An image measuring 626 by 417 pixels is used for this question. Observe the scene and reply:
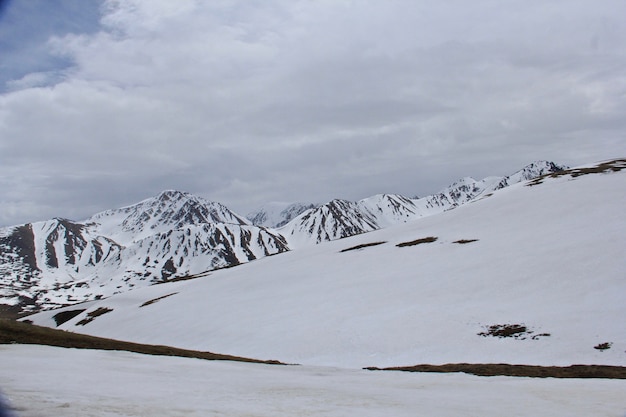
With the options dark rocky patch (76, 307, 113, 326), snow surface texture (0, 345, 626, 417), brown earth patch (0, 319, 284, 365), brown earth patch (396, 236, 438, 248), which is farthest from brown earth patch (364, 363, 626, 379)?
dark rocky patch (76, 307, 113, 326)

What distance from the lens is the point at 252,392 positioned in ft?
53.0

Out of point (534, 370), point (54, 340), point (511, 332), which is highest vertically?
point (54, 340)

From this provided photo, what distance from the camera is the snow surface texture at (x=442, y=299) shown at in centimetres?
3450

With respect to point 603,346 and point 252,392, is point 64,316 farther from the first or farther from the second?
point 603,346

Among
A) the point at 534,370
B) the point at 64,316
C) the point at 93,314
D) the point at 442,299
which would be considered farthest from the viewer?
the point at 64,316

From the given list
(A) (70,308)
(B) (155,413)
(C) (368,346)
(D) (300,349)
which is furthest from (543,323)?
(A) (70,308)

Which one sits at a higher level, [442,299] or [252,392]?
[252,392]

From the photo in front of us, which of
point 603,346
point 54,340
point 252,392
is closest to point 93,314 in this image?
point 54,340

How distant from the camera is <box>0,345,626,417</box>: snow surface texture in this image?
12.2 m

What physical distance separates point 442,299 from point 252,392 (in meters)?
32.4

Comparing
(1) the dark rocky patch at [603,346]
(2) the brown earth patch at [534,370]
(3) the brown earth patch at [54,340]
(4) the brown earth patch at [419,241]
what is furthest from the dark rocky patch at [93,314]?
(1) the dark rocky patch at [603,346]

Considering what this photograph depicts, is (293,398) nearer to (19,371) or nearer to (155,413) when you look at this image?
(155,413)

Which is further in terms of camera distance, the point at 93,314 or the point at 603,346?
the point at 93,314

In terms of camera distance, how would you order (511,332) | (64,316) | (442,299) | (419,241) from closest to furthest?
(511,332)
(442,299)
(419,241)
(64,316)
